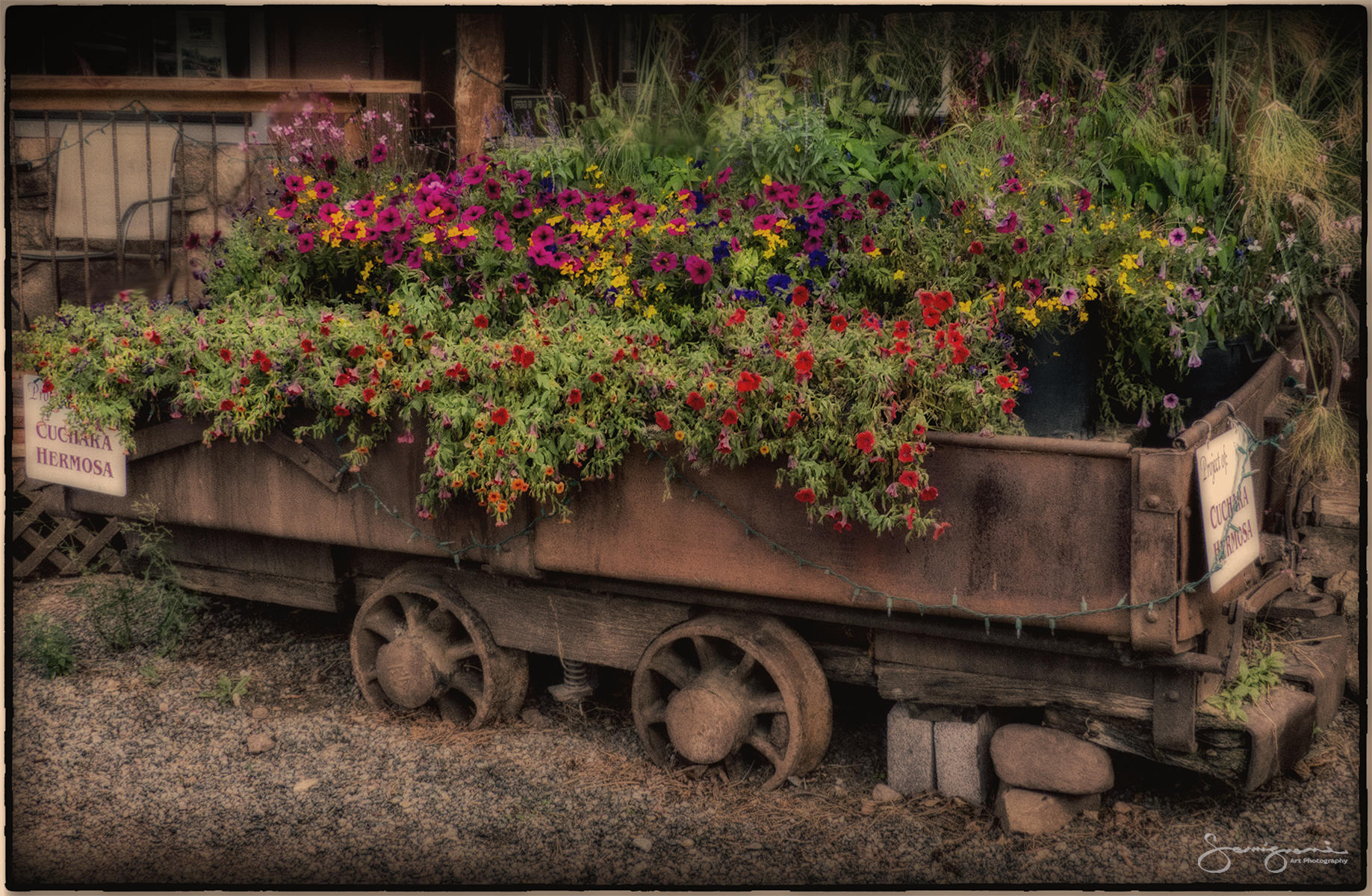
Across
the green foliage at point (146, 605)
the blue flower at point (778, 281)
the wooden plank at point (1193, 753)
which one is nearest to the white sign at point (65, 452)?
the green foliage at point (146, 605)

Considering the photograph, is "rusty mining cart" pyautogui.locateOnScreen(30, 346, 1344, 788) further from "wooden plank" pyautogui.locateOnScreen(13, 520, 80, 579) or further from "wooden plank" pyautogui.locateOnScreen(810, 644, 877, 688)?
"wooden plank" pyautogui.locateOnScreen(13, 520, 80, 579)

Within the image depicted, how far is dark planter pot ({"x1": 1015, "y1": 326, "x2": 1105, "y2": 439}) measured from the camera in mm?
3322

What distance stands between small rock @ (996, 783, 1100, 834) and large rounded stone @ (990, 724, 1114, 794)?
0.07 feet

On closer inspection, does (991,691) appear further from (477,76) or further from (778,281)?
(477,76)

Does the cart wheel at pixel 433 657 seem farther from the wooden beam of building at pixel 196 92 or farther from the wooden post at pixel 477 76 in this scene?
the wooden post at pixel 477 76

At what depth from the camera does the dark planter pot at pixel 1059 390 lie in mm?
3322

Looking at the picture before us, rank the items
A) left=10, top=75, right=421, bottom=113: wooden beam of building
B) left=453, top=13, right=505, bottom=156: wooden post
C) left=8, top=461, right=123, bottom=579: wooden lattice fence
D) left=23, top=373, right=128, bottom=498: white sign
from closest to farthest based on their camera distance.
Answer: left=23, top=373, right=128, bottom=498: white sign < left=10, top=75, right=421, bottom=113: wooden beam of building < left=8, top=461, right=123, bottom=579: wooden lattice fence < left=453, top=13, right=505, bottom=156: wooden post

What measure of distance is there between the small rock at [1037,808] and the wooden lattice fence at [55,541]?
345cm

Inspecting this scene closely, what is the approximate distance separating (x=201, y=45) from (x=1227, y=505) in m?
3.53

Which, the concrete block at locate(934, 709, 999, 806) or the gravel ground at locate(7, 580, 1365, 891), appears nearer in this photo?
the gravel ground at locate(7, 580, 1365, 891)

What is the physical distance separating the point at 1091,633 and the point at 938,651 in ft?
1.26

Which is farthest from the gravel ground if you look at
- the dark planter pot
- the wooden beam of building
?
the wooden beam of building

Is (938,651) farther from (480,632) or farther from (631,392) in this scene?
(480,632)

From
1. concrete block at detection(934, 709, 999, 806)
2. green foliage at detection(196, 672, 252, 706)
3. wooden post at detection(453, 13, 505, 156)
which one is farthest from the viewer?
wooden post at detection(453, 13, 505, 156)
